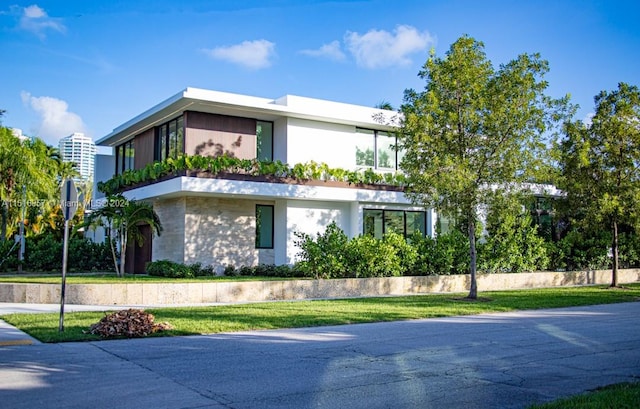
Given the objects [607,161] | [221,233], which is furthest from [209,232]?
[607,161]

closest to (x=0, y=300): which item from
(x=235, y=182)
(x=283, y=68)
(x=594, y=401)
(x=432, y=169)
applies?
(x=235, y=182)

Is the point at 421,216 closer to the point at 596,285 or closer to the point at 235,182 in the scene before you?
the point at 596,285

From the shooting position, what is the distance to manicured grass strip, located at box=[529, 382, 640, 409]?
6.33 metres

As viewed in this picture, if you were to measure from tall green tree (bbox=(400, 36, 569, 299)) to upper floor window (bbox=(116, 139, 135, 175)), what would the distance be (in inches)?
686

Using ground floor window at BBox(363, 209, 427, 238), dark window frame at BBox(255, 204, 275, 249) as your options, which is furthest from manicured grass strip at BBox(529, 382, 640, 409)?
ground floor window at BBox(363, 209, 427, 238)

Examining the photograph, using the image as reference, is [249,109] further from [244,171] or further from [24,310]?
[24,310]

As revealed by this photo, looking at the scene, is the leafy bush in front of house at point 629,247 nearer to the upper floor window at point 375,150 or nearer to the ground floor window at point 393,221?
the ground floor window at point 393,221

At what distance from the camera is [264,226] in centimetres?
2706

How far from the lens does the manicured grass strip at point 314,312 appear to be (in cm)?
1285

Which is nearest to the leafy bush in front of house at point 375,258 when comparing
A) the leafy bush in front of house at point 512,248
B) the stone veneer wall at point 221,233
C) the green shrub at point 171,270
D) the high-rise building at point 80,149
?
the leafy bush in front of house at point 512,248

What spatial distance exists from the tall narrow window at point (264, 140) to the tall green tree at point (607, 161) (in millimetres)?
12060

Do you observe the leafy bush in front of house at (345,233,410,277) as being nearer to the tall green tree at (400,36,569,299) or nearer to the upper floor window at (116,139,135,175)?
the tall green tree at (400,36,569,299)

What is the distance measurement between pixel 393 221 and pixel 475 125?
441 inches

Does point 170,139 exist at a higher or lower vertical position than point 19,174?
higher
